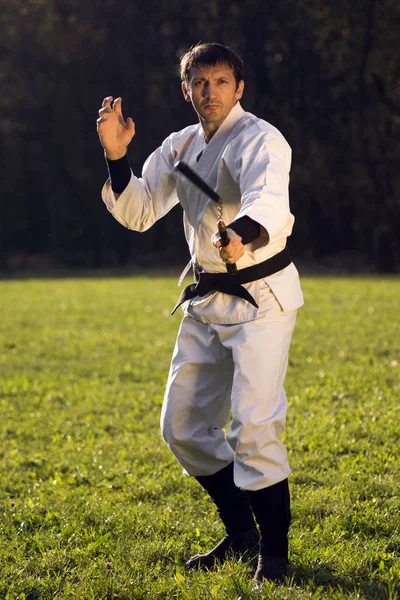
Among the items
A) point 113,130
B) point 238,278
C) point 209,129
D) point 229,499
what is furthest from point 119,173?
point 229,499

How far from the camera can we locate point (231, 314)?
3.56 m

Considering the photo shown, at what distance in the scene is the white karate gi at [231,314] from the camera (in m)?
3.39

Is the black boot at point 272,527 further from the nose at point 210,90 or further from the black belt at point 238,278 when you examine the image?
the nose at point 210,90

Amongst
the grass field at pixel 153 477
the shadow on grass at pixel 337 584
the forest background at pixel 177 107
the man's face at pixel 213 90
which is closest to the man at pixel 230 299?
the man's face at pixel 213 90

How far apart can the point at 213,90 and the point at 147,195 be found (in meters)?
0.64

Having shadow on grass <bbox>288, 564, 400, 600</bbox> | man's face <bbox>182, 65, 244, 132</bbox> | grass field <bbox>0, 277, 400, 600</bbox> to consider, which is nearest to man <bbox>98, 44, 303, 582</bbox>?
man's face <bbox>182, 65, 244, 132</bbox>

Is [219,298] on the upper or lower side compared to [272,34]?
lower

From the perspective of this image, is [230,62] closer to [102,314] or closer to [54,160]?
[102,314]

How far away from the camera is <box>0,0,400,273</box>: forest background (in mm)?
25125

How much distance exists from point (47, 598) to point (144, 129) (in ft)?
89.2

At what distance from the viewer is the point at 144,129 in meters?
29.8

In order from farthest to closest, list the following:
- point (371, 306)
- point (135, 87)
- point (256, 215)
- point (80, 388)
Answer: point (135, 87)
point (371, 306)
point (80, 388)
point (256, 215)

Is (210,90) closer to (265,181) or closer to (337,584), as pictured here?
(265,181)

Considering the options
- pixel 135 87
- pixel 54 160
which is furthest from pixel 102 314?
pixel 54 160
